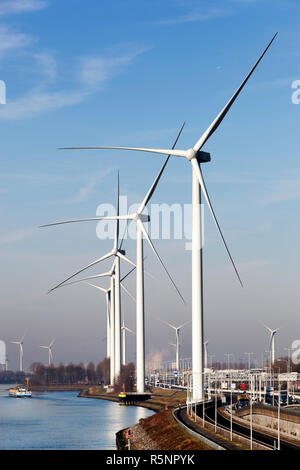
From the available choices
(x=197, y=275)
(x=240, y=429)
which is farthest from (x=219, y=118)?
(x=240, y=429)

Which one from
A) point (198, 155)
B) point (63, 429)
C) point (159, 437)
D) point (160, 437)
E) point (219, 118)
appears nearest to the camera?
point (160, 437)

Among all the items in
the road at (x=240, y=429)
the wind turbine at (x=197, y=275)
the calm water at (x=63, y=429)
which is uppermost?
the wind turbine at (x=197, y=275)

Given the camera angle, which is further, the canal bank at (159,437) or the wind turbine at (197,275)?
the wind turbine at (197,275)

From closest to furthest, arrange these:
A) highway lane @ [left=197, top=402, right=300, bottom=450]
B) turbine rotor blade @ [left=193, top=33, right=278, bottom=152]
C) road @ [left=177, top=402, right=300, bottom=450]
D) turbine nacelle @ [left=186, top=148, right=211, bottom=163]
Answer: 1. highway lane @ [left=197, top=402, right=300, bottom=450]
2. road @ [left=177, top=402, right=300, bottom=450]
3. turbine rotor blade @ [left=193, top=33, right=278, bottom=152]
4. turbine nacelle @ [left=186, top=148, right=211, bottom=163]

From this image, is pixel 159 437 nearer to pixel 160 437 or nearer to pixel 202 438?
pixel 160 437

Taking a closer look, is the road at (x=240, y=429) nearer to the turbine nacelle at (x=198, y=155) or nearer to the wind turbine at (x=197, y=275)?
the wind turbine at (x=197, y=275)

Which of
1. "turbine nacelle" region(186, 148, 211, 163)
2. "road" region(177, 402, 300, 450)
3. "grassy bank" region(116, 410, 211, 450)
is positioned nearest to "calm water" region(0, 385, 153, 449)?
"grassy bank" region(116, 410, 211, 450)

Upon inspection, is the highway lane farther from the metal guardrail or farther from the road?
the metal guardrail

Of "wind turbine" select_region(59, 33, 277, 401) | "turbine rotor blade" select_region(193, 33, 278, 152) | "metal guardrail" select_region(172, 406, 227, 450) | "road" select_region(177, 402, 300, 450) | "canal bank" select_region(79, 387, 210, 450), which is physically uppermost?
"turbine rotor blade" select_region(193, 33, 278, 152)

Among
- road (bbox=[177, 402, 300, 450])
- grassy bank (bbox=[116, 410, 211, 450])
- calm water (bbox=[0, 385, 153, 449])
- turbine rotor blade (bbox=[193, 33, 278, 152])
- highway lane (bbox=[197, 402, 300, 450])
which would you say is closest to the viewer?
highway lane (bbox=[197, 402, 300, 450])

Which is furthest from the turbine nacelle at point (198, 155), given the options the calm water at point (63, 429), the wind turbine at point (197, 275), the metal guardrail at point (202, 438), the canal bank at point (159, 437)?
the calm water at point (63, 429)

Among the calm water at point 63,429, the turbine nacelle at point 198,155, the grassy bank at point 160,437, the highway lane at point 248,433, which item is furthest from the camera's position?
the turbine nacelle at point 198,155

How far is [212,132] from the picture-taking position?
110m

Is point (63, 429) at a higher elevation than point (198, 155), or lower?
lower
